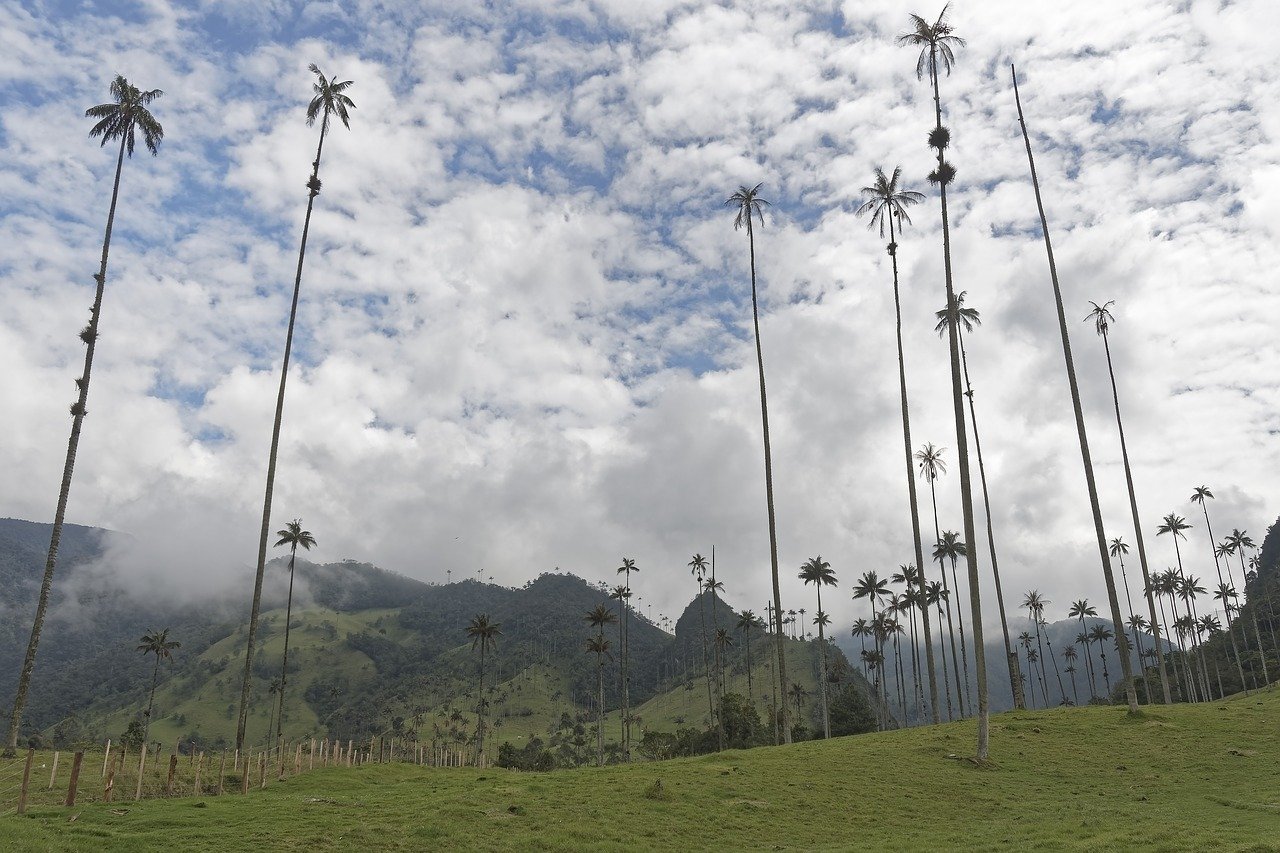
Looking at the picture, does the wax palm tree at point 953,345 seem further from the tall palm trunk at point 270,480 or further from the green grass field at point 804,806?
the tall palm trunk at point 270,480

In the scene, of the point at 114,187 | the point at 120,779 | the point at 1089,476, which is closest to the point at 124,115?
the point at 114,187

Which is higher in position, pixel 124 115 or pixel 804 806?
pixel 124 115

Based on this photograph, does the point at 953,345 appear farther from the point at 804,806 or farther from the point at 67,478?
the point at 67,478

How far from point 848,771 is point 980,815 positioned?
826cm

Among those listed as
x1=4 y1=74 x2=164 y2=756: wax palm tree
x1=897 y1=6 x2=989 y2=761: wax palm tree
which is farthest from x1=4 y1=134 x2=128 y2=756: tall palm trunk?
x1=897 y1=6 x2=989 y2=761: wax palm tree

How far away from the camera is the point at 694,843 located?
85.4 feet

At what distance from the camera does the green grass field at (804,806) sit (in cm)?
2366

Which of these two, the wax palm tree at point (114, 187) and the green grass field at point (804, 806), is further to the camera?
the wax palm tree at point (114, 187)

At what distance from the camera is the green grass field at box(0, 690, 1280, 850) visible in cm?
2366

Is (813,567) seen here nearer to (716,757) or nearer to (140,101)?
(716,757)

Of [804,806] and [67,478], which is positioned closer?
[804,806]

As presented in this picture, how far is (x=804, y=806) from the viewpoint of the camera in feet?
101

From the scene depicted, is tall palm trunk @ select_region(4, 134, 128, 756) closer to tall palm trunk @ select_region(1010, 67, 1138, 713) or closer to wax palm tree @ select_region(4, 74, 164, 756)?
wax palm tree @ select_region(4, 74, 164, 756)

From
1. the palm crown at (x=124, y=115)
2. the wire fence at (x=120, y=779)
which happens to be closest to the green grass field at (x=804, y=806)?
the wire fence at (x=120, y=779)
